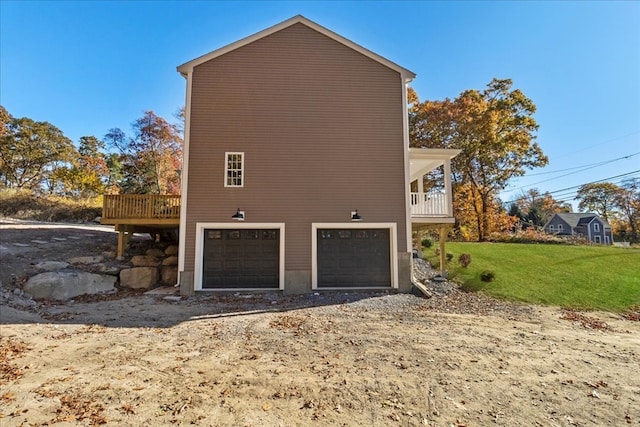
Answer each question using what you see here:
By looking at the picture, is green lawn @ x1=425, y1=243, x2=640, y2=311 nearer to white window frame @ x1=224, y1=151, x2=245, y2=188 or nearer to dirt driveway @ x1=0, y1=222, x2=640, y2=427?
dirt driveway @ x1=0, y1=222, x2=640, y2=427

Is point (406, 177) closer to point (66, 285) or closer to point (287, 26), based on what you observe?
point (287, 26)

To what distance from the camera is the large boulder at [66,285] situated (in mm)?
8961

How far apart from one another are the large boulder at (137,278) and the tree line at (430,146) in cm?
1238

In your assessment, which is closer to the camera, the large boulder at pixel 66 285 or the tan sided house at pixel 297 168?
the large boulder at pixel 66 285

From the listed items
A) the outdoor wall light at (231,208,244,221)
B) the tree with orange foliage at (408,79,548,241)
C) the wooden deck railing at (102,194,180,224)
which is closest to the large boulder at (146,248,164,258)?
the wooden deck railing at (102,194,180,224)

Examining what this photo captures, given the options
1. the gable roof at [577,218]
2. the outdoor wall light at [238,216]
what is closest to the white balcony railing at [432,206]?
the outdoor wall light at [238,216]

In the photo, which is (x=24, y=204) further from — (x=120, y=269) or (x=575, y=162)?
(x=575, y=162)

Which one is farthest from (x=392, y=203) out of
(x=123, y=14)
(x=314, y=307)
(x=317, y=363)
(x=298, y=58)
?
(x=123, y=14)

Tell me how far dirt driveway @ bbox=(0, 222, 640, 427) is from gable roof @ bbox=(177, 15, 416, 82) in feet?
26.0

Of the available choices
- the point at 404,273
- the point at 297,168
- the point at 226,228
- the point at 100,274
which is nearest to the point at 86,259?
the point at 100,274

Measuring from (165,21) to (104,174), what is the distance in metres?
19.0

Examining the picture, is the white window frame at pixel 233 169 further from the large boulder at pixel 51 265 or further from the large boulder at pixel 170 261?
the large boulder at pixel 51 265

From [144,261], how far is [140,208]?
6.45 feet

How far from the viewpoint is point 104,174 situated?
1020 inches
